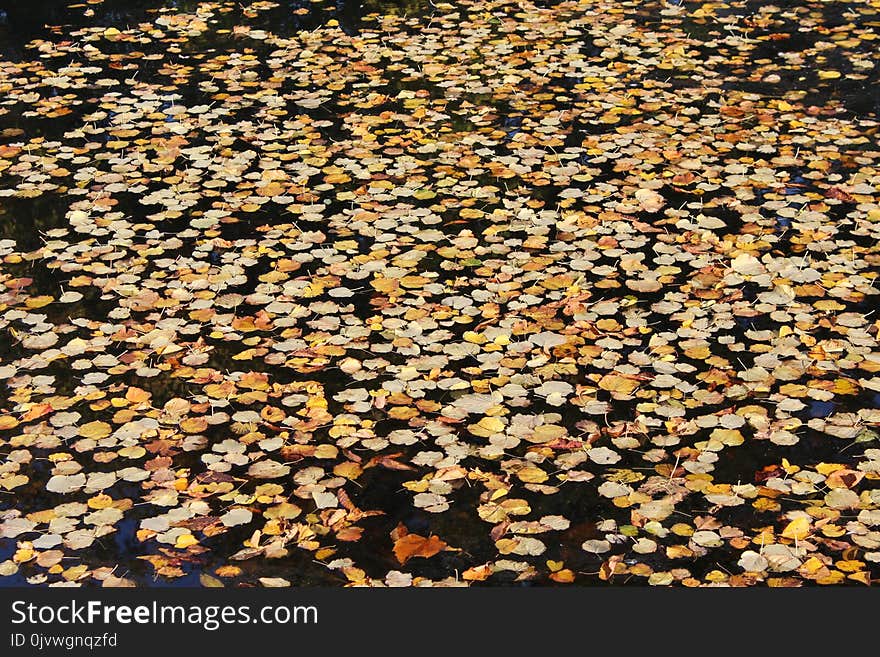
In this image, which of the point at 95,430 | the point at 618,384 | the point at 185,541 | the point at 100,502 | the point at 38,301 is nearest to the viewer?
the point at 185,541

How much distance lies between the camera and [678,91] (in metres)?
7.04

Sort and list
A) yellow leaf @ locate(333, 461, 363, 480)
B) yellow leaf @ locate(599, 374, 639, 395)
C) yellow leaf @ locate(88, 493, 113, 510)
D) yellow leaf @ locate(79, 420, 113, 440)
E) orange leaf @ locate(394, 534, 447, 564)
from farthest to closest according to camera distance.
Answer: yellow leaf @ locate(599, 374, 639, 395), yellow leaf @ locate(79, 420, 113, 440), yellow leaf @ locate(333, 461, 363, 480), yellow leaf @ locate(88, 493, 113, 510), orange leaf @ locate(394, 534, 447, 564)

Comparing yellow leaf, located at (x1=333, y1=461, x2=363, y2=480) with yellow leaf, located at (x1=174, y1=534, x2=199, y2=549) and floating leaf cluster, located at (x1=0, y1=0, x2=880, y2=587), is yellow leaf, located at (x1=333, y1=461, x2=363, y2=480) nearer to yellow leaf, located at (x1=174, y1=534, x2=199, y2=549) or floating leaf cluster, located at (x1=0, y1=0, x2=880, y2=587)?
floating leaf cluster, located at (x1=0, y1=0, x2=880, y2=587)

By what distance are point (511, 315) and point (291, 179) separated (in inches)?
70.9

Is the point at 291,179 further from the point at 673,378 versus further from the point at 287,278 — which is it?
the point at 673,378

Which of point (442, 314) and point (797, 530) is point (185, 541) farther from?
point (797, 530)

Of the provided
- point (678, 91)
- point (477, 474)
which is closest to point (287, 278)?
point (477, 474)

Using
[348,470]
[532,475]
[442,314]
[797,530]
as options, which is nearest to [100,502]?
[348,470]

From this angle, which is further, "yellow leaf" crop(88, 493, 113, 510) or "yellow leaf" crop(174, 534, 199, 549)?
"yellow leaf" crop(88, 493, 113, 510)

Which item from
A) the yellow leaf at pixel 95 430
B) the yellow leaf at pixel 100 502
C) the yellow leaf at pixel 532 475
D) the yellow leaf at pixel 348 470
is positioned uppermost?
the yellow leaf at pixel 95 430

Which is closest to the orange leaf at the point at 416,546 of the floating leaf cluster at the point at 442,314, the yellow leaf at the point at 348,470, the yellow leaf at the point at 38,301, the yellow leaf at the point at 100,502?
the floating leaf cluster at the point at 442,314

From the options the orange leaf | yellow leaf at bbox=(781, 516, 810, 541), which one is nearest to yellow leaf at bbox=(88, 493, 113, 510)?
the orange leaf

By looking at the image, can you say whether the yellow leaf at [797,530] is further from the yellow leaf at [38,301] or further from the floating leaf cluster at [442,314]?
the yellow leaf at [38,301]

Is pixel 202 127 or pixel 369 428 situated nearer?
pixel 369 428
